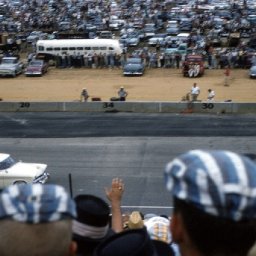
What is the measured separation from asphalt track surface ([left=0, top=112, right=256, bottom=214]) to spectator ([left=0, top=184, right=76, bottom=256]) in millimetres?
12774

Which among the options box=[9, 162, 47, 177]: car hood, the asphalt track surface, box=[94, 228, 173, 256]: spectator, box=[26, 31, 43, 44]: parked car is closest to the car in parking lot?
the asphalt track surface

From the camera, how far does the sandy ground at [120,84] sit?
34.8 metres

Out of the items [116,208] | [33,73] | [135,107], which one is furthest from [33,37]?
[116,208]

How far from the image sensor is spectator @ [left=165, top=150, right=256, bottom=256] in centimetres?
253

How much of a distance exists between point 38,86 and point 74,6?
109 feet

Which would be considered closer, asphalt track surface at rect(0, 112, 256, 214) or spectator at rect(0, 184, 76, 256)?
spectator at rect(0, 184, 76, 256)

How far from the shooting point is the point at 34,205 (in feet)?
8.93

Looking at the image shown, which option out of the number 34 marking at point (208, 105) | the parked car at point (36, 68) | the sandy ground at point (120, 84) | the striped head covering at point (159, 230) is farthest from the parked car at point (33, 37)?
the striped head covering at point (159, 230)

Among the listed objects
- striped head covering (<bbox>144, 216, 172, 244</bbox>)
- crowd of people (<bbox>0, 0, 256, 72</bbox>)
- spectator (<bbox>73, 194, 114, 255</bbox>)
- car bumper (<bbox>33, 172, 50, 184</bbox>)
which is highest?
spectator (<bbox>73, 194, 114, 255</bbox>)

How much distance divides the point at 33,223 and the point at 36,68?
40.2 metres

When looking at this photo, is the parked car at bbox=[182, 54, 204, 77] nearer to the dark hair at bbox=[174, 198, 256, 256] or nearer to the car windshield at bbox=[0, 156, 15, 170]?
the car windshield at bbox=[0, 156, 15, 170]

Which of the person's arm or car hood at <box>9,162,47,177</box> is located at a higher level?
the person's arm

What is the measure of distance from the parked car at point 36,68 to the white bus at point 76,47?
2.79 meters

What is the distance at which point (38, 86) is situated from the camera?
3866 centimetres
